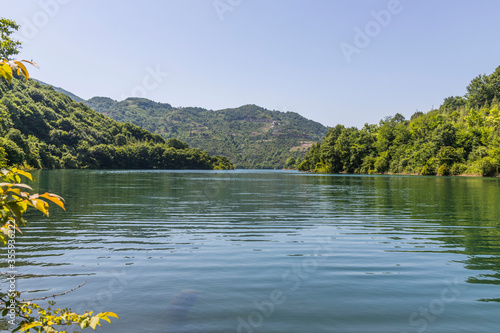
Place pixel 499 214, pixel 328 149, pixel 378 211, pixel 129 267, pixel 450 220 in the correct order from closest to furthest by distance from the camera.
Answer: pixel 129 267 → pixel 450 220 → pixel 499 214 → pixel 378 211 → pixel 328 149

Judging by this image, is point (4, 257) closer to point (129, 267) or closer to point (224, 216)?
point (129, 267)

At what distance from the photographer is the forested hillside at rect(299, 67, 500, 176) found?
98356 mm

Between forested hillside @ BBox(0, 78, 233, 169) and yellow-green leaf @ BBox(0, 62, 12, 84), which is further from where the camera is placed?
forested hillside @ BBox(0, 78, 233, 169)

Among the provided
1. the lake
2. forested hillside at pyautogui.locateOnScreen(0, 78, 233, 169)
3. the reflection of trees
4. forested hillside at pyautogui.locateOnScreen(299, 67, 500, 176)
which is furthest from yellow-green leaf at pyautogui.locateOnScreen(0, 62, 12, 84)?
forested hillside at pyautogui.locateOnScreen(0, 78, 233, 169)

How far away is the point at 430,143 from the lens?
109m

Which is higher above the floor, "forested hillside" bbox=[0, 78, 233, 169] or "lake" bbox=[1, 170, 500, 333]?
"forested hillside" bbox=[0, 78, 233, 169]

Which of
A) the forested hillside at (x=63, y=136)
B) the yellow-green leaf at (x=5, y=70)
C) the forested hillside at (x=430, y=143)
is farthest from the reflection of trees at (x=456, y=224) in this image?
the forested hillside at (x=63, y=136)

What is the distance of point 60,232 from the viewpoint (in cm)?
1547

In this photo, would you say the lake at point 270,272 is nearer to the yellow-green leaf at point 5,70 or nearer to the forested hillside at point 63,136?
the yellow-green leaf at point 5,70

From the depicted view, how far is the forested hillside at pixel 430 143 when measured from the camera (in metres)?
98.4

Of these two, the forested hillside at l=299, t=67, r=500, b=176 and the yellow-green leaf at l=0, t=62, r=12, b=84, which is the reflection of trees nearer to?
the yellow-green leaf at l=0, t=62, r=12, b=84

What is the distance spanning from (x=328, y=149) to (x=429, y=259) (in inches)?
5782

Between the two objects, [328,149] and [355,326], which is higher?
[328,149]

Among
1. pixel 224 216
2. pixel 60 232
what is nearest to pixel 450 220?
pixel 224 216
